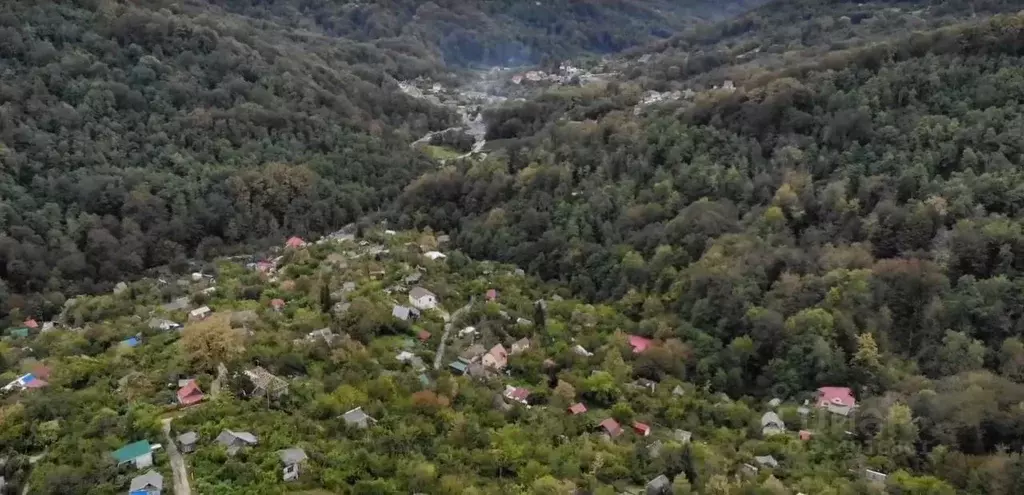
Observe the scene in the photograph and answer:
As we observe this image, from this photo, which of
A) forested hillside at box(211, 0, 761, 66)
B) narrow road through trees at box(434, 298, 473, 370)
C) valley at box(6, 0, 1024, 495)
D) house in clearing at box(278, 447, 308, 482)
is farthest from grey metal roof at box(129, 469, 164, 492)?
forested hillside at box(211, 0, 761, 66)

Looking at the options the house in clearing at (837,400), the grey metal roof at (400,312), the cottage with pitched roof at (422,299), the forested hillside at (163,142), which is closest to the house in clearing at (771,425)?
the house in clearing at (837,400)

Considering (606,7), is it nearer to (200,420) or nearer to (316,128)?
(316,128)

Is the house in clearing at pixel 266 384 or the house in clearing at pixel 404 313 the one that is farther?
the house in clearing at pixel 404 313

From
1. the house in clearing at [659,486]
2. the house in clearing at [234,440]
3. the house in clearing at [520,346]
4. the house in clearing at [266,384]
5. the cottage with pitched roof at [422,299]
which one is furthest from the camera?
the cottage with pitched roof at [422,299]

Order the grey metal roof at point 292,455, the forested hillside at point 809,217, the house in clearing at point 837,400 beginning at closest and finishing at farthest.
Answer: the grey metal roof at point 292,455
the house in clearing at point 837,400
the forested hillside at point 809,217

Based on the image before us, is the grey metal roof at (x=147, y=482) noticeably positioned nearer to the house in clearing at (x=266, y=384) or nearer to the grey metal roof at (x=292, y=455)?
the grey metal roof at (x=292, y=455)

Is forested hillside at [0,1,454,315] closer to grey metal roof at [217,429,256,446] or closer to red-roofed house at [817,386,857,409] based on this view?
grey metal roof at [217,429,256,446]

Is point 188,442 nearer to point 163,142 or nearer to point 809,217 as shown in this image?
point 809,217

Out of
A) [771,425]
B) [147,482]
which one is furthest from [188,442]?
[771,425]
